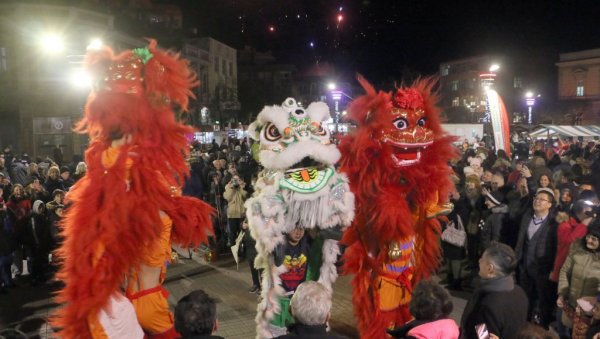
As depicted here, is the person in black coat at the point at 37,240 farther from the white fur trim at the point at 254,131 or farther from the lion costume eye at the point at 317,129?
the lion costume eye at the point at 317,129

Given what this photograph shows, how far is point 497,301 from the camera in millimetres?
3244

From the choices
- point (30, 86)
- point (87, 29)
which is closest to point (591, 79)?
point (87, 29)

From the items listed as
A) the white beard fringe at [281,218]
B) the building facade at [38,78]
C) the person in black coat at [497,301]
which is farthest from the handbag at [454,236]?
the building facade at [38,78]

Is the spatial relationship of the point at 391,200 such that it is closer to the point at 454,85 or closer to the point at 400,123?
the point at 400,123

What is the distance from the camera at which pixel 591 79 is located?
45031 millimetres

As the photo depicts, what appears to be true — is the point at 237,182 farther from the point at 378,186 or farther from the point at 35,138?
the point at 35,138

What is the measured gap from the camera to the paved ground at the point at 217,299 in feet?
19.6

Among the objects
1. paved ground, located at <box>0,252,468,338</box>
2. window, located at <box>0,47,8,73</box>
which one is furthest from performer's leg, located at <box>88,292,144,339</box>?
window, located at <box>0,47,8,73</box>

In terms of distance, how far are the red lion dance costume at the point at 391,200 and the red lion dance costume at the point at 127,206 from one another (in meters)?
1.62

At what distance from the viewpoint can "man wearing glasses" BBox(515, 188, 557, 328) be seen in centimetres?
539

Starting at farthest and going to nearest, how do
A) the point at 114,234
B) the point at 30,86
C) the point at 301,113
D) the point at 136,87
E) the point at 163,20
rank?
the point at 163,20
the point at 30,86
the point at 301,113
the point at 136,87
the point at 114,234

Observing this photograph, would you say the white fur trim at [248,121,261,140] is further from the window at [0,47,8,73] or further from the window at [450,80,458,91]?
the window at [450,80,458,91]

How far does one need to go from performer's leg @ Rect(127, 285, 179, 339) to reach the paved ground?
214cm

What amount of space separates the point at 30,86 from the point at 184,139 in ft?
77.3
